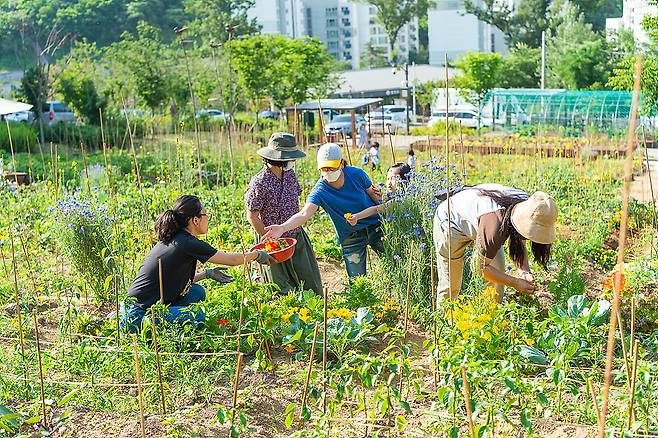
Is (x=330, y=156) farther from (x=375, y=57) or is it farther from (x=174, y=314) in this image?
(x=375, y=57)

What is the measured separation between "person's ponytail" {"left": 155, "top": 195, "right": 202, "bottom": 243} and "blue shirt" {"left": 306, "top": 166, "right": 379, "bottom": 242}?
0.90 m

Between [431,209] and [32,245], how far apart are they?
293 centimetres

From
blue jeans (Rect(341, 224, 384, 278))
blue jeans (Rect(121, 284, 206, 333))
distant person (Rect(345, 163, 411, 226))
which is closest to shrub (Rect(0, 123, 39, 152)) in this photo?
distant person (Rect(345, 163, 411, 226))

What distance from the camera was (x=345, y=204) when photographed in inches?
175

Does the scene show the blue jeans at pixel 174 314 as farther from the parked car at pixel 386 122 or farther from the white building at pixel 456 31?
the white building at pixel 456 31

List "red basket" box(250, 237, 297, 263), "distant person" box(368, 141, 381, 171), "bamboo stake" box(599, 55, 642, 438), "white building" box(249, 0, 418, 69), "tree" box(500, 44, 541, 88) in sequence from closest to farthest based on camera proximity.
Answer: "bamboo stake" box(599, 55, 642, 438)
"red basket" box(250, 237, 297, 263)
"distant person" box(368, 141, 381, 171)
"tree" box(500, 44, 541, 88)
"white building" box(249, 0, 418, 69)

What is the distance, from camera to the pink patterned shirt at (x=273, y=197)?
4.40 meters

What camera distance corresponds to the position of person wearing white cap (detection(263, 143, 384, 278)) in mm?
4312

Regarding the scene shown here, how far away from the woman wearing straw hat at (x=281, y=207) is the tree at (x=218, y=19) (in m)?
38.9

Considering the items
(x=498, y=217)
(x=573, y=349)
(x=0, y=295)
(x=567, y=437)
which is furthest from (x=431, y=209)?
(x=0, y=295)

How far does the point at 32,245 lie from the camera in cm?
553

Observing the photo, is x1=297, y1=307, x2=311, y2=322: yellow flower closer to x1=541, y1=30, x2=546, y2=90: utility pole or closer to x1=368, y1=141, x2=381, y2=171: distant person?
x1=368, y1=141, x2=381, y2=171: distant person

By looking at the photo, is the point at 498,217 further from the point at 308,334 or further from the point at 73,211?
the point at 73,211

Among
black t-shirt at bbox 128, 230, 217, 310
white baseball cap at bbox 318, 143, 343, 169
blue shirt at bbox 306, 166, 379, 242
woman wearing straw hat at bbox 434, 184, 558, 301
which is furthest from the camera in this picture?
blue shirt at bbox 306, 166, 379, 242
